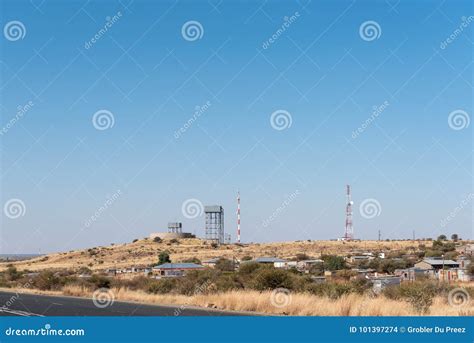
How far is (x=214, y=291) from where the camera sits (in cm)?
3125

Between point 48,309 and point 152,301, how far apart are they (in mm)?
7317

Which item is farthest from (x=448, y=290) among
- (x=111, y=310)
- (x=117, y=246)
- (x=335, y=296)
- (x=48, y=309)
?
(x=117, y=246)

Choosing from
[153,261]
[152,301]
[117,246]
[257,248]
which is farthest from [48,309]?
[117,246]

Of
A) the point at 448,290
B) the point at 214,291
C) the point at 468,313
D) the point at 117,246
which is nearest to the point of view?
the point at 468,313

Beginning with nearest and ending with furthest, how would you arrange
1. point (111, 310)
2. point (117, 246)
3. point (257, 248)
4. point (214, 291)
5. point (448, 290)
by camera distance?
point (111, 310) < point (448, 290) < point (214, 291) < point (257, 248) < point (117, 246)

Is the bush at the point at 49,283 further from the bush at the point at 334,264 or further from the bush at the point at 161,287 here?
the bush at the point at 334,264

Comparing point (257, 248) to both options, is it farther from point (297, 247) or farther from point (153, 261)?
point (153, 261)

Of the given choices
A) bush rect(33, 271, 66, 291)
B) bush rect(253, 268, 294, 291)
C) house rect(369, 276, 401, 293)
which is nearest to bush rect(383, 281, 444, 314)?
house rect(369, 276, 401, 293)

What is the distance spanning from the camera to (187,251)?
351 ft

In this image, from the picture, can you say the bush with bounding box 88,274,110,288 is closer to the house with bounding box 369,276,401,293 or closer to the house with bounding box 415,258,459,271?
the house with bounding box 369,276,401,293

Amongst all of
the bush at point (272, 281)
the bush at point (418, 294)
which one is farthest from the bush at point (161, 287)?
the bush at point (418, 294)

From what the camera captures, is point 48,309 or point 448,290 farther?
point 448,290

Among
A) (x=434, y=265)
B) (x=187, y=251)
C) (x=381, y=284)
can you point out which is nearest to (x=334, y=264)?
(x=434, y=265)
